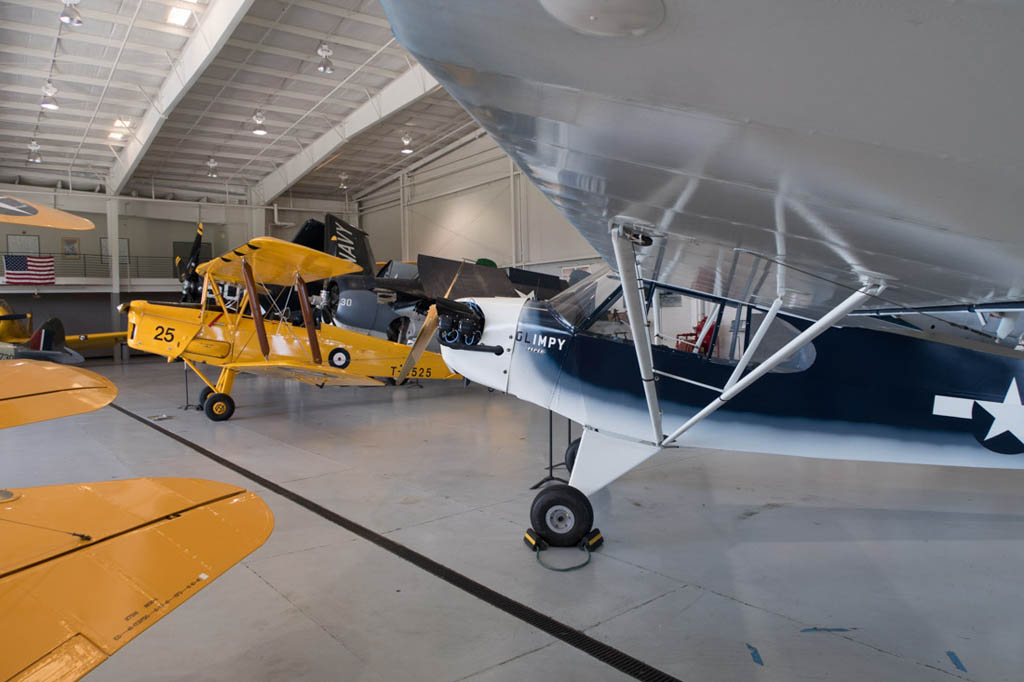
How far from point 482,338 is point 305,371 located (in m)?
4.99

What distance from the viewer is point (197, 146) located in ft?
70.3

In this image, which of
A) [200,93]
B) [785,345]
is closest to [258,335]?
[785,345]

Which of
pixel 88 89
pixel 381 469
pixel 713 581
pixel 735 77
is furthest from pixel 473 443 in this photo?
pixel 88 89

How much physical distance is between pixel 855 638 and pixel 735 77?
9.90 feet

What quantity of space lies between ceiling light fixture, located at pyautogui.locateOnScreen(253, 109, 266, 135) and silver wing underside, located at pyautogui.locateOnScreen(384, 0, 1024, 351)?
62.7ft

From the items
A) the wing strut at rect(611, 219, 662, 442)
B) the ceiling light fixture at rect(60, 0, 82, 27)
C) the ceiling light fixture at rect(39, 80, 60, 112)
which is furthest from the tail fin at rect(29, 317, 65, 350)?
the ceiling light fixture at rect(39, 80, 60, 112)

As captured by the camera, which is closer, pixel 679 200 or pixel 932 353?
pixel 679 200

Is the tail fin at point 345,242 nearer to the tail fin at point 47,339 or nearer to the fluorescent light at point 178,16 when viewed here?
the tail fin at point 47,339

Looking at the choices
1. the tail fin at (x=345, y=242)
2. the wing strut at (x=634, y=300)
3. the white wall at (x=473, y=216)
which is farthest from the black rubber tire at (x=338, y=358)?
the white wall at (x=473, y=216)

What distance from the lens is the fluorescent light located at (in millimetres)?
12703

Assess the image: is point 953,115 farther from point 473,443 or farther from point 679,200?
point 473,443

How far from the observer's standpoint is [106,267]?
82.5 feet

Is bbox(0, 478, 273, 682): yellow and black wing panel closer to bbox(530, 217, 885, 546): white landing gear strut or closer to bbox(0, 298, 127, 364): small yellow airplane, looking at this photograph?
bbox(530, 217, 885, 546): white landing gear strut

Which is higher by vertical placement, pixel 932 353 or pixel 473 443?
pixel 932 353
